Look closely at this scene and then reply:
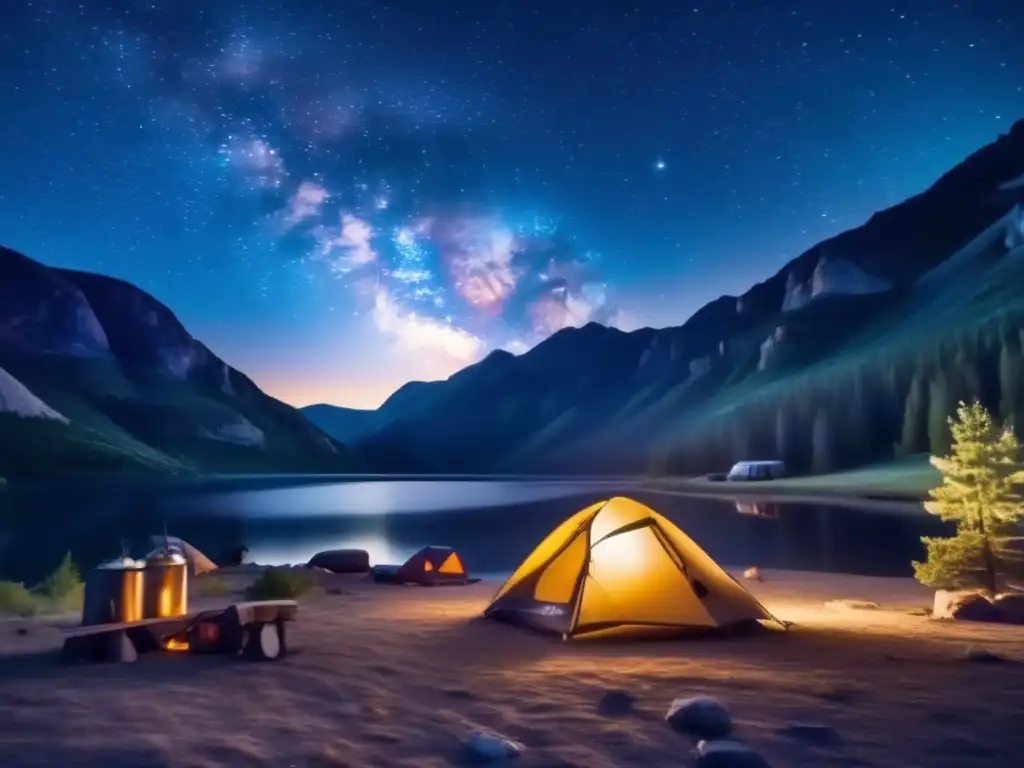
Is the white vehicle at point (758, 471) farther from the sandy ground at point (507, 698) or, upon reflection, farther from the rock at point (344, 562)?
the sandy ground at point (507, 698)

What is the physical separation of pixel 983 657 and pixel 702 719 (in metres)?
4.97

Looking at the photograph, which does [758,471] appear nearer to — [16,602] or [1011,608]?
[1011,608]

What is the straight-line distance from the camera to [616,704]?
8375 millimetres

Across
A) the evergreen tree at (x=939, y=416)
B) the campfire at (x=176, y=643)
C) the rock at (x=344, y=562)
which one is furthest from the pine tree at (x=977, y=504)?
the evergreen tree at (x=939, y=416)

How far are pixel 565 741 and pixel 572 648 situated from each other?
4628mm

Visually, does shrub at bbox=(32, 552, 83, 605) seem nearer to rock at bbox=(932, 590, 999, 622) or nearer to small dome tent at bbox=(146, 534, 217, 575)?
Result: small dome tent at bbox=(146, 534, 217, 575)

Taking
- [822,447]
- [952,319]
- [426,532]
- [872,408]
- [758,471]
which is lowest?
[426,532]

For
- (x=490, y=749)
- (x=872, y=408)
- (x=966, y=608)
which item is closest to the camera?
(x=490, y=749)

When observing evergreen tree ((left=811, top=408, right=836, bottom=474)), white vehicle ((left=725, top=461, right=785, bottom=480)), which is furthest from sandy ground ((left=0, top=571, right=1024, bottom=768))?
evergreen tree ((left=811, top=408, right=836, bottom=474))

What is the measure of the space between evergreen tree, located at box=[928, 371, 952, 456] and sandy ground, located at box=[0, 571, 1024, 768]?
4209 inches

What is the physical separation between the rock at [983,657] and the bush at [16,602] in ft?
55.1

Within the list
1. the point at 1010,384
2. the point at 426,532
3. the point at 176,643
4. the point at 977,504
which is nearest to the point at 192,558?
the point at 176,643

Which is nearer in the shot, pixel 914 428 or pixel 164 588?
pixel 164 588

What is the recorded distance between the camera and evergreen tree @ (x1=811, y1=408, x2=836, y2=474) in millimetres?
150363
